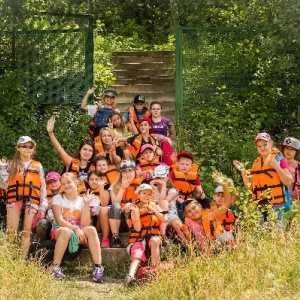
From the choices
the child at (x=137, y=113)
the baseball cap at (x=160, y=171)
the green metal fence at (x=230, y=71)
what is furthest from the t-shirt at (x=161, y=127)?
the baseball cap at (x=160, y=171)

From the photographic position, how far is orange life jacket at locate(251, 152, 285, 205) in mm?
10125

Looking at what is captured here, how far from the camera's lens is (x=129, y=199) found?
10484 millimetres

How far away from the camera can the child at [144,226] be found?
9688 millimetres

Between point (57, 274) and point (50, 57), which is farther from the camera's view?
point (50, 57)

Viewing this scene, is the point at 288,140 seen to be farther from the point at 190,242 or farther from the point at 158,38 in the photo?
the point at 158,38

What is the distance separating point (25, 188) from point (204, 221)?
6.56ft

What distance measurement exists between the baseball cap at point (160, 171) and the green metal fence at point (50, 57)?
3.84 m

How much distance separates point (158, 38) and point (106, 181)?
10449 millimetres

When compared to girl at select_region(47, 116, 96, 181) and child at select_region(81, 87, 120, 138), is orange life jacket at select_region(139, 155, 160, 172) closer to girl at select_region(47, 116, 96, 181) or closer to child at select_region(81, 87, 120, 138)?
girl at select_region(47, 116, 96, 181)

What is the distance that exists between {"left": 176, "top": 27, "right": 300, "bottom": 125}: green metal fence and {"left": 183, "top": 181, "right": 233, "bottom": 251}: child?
3886mm

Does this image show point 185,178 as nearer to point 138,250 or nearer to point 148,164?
point 148,164

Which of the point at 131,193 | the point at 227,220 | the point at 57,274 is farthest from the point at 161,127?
the point at 57,274

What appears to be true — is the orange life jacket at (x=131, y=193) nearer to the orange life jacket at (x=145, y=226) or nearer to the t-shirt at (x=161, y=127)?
the orange life jacket at (x=145, y=226)

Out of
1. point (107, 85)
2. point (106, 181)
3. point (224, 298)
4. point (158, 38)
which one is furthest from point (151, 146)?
point (158, 38)
